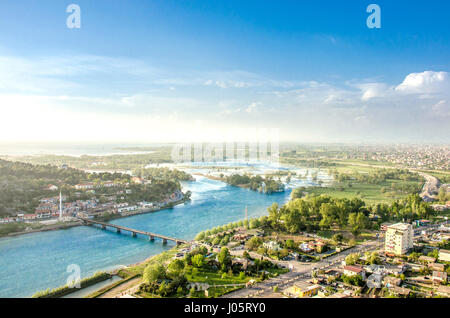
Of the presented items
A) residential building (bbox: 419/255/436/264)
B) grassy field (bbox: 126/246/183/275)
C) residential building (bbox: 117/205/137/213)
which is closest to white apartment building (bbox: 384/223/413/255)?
residential building (bbox: 419/255/436/264)

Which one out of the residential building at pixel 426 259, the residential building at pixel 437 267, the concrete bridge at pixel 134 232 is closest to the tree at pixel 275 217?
the concrete bridge at pixel 134 232

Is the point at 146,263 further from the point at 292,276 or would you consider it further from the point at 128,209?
the point at 128,209

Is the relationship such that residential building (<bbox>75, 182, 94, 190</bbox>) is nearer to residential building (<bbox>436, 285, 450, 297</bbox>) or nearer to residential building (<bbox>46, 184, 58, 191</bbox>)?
residential building (<bbox>46, 184, 58, 191</bbox>)

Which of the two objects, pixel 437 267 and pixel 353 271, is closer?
pixel 353 271

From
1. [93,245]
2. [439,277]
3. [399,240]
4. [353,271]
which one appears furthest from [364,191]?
[93,245]

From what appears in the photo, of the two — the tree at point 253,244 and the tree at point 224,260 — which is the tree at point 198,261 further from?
the tree at point 253,244

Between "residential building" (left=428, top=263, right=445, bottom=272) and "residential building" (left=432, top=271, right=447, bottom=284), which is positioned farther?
"residential building" (left=428, top=263, right=445, bottom=272)
